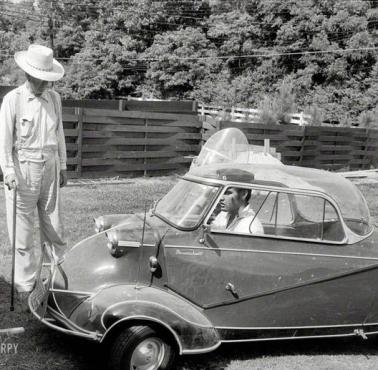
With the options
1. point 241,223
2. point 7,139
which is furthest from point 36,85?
point 241,223

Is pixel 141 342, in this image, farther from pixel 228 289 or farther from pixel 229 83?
pixel 229 83

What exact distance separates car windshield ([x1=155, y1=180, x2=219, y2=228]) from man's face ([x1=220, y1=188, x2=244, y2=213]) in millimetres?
98

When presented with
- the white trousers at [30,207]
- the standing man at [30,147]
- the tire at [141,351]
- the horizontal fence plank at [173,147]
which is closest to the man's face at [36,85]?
the standing man at [30,147]

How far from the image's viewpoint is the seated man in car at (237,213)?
13.0 feet

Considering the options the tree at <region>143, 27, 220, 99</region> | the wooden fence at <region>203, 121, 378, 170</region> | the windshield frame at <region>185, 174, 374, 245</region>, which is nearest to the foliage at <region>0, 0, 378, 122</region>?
the tree at <region>143, 27, 220, 99</region>

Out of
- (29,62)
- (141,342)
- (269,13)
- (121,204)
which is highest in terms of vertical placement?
(269,13)

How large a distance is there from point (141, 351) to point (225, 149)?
12.1 ft

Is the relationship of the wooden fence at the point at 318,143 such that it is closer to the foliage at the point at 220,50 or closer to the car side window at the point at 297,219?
the car side window at the point at 297,219

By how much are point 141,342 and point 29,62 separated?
244 cm

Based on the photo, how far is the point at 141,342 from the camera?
3357mm

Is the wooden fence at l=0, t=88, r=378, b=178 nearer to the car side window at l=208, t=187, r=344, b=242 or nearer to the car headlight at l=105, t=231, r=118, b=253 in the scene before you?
the car side window at l=208, t=187, r=344, b=242

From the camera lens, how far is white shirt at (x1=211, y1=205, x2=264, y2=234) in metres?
3.94

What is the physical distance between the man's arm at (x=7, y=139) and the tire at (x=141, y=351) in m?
1.61

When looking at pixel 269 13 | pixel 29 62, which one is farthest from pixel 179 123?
pixel 269 13
